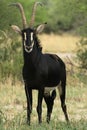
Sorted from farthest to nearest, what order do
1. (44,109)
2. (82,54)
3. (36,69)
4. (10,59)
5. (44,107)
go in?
1. (82,54)
2. (10,59)
3. (44,107)
4. (44,109)
5. (36,69)

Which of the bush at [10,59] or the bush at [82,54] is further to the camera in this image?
the bush at [82,54]

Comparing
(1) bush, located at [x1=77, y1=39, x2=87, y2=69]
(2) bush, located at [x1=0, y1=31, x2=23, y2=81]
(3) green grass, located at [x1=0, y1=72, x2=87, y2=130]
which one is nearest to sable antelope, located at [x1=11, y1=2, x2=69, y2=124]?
(3) green grass, located at [x1=0, y1=72, x2=87, y2=130]

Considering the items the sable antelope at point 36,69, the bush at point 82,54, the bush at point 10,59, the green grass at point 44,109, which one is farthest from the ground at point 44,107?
the bush at point 10,59

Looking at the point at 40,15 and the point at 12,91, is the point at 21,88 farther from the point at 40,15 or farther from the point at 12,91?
the point at 40,15

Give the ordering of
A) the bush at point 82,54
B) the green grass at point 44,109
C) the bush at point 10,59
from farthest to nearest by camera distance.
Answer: the bush at point 82,54
the bush at point 10,59
the green grass at point 44,109

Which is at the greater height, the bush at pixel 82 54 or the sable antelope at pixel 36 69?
the sable antelope at pixel 36 69

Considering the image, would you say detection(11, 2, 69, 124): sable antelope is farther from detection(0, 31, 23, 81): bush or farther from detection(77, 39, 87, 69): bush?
detection(77, 39, 87, 69): bush

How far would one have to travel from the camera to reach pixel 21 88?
19031mm

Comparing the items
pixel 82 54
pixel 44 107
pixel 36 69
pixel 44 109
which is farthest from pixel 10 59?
pixel 36 69

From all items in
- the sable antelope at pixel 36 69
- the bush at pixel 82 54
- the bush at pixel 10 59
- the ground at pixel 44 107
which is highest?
the sable antelope at pixel 36 69

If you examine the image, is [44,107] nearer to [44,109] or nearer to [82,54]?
[44,109]

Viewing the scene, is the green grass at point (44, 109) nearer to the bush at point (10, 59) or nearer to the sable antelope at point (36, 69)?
the sable antelope at point (36, 69)

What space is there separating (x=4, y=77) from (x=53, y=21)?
4136 centimetres

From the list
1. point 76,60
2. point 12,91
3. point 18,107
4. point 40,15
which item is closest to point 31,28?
point 18,107
